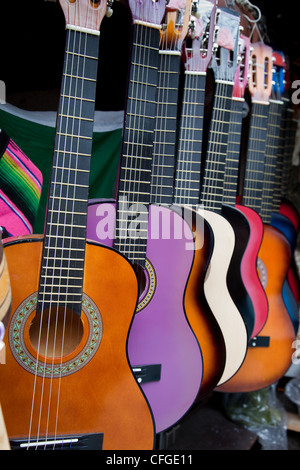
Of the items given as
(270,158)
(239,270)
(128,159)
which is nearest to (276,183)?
(270,158)

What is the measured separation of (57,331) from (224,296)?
740 millimetres

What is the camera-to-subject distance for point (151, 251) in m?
1.43

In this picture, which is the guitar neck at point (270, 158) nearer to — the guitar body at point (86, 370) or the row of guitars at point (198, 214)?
the row of guitars at point (198, 214)

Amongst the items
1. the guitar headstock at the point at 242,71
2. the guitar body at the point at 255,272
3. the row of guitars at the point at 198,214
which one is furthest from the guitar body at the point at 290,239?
the guitar headstock at the point at 242,71

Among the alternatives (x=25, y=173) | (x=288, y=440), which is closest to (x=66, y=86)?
(x=25, y=173)

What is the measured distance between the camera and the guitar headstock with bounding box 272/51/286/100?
2160mm

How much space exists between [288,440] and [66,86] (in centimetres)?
233

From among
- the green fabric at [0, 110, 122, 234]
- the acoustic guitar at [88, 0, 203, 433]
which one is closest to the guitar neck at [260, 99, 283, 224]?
the green fabric at [0, 110, 122, 234]

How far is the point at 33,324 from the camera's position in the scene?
1.15 meters

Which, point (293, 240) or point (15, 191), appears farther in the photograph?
point (293, 240)

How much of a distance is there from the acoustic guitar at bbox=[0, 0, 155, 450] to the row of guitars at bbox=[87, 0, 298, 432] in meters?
0.17

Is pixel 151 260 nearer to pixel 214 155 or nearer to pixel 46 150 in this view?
pixel 214 155

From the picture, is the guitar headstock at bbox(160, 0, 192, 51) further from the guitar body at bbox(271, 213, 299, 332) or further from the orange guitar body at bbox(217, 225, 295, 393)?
the guitar body at bbox(271, 213, 299, 332)
